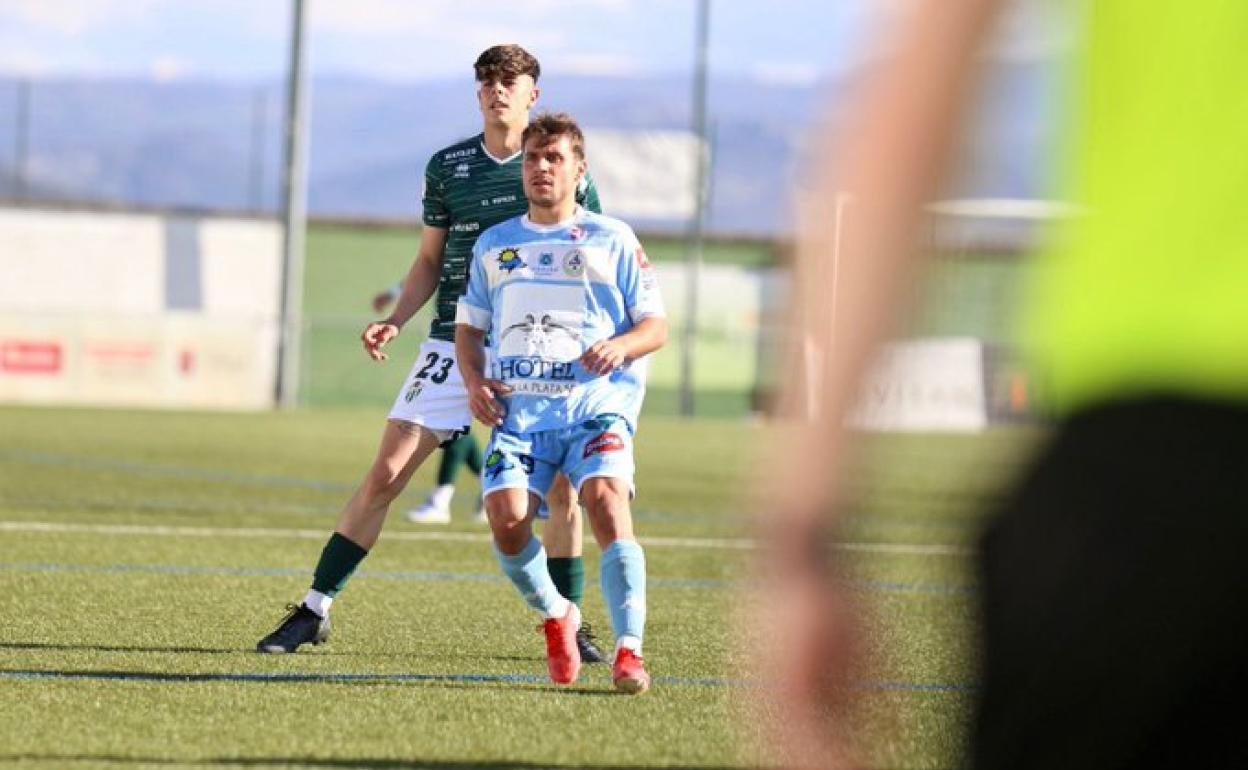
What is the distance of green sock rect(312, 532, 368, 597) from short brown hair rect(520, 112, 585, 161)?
1469 mm

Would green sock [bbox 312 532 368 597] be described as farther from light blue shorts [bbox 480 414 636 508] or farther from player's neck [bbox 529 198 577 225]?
player's neck [bbox 529 198 577 225]

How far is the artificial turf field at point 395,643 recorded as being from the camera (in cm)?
552

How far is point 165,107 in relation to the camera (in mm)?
165750

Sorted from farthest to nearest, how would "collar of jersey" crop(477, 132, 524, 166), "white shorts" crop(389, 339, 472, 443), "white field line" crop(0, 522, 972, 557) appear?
"white field line" crop(0, 522, 972, 557) → "collar of jersey" crop(477, 132, 524, 166) → "white shorts" crop(389, 339, 472, 443)

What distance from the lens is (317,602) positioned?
7547mm

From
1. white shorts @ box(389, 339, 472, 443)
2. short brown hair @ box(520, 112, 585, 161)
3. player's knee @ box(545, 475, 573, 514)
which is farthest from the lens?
white shorts @ box(389, 339, 472, 443)

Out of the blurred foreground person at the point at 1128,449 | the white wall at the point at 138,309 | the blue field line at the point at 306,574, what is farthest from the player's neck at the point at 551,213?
the white wall at the point at 138,309

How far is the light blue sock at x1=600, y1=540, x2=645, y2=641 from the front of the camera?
6.62 meters

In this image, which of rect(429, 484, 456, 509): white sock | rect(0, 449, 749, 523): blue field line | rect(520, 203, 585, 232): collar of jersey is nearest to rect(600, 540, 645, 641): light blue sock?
rect(520, 203, 585, 232): collar of jersey

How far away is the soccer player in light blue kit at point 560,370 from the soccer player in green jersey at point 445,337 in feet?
1.66

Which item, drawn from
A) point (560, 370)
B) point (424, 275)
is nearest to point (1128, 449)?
point (560, 370)

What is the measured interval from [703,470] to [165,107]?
150970 millimetres

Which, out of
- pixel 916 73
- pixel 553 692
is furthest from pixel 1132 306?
pixel 553 692

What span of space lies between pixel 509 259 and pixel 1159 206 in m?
5.12
